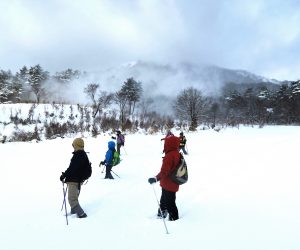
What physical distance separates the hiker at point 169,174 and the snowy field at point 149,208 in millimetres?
352

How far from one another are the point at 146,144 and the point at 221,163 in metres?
8.72

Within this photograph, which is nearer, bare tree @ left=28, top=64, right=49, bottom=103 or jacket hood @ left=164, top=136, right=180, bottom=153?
jacket hood @ left=164, top=136, right=180, bottom=153

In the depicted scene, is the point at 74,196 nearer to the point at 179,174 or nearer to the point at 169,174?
the point at 169,174

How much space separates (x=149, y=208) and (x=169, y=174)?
1.87 metres

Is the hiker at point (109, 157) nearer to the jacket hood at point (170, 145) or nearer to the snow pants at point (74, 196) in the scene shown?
the snow pants at point (74, 196)

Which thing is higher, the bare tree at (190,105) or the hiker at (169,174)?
the bare tree at (190,105)

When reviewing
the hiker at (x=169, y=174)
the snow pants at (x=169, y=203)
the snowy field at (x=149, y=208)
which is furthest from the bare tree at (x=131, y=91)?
the hiker at (x=169, y=174)

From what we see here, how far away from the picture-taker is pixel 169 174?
21.6 ft

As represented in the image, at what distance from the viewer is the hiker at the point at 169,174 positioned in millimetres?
6531

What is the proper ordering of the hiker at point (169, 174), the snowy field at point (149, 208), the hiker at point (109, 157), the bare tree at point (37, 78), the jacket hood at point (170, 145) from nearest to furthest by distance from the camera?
the snowy field at point (149, 208), the hiker at point (169, 174), the jacket hood at point (170, 145), the hiker at point (109, 157), the bare tree at point (37, 78)

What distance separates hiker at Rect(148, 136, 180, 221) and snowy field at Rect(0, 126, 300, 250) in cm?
35

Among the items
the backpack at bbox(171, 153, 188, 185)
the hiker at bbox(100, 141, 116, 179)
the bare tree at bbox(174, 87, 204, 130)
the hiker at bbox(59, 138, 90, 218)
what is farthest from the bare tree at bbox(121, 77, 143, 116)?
the backpack at bbox(171, 153, 188, 185)

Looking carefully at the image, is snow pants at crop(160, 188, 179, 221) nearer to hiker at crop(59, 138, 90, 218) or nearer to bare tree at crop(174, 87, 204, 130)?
hiker at crop(59, 138, 90, 218)

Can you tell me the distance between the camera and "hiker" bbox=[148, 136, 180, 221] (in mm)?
6531
